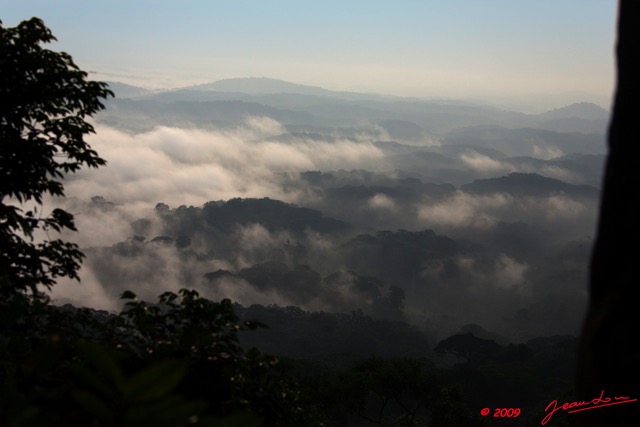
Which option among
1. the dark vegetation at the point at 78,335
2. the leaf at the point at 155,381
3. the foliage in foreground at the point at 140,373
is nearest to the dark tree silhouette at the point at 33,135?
the dark vegetation at the point at 78,335

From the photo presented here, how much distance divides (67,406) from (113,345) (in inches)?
138

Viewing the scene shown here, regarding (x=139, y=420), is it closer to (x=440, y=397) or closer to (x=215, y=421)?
(x=215, y=421)

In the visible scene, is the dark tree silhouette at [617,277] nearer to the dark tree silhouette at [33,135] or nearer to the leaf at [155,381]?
the leaf at [155,381]

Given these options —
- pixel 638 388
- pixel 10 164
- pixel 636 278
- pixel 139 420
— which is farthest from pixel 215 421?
pixel 10 164

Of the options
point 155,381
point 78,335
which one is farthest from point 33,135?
point 155,381

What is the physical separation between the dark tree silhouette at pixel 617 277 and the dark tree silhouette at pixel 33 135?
1041cm

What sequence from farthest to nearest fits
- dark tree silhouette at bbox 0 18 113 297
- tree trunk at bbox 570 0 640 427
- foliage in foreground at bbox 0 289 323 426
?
1. dark tree silhouette at bbox 0 18 113 297
2. tree trunk at bbox 570 0 640 427
3. foliage in foreground at bbox 0 289 323 426

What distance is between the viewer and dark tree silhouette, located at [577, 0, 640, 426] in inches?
115

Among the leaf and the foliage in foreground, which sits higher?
the leaf

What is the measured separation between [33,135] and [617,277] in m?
11.2

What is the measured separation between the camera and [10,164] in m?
10.0

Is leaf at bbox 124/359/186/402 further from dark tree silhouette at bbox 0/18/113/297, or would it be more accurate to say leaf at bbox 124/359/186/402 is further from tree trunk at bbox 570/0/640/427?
dark tree silhouette at bbox 0/18/113/297

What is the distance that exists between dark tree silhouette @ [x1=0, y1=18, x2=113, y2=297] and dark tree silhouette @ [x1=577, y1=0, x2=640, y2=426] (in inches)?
410

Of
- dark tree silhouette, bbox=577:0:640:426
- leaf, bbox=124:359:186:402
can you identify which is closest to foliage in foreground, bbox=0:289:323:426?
leaf, bbox=124:359:186:402
